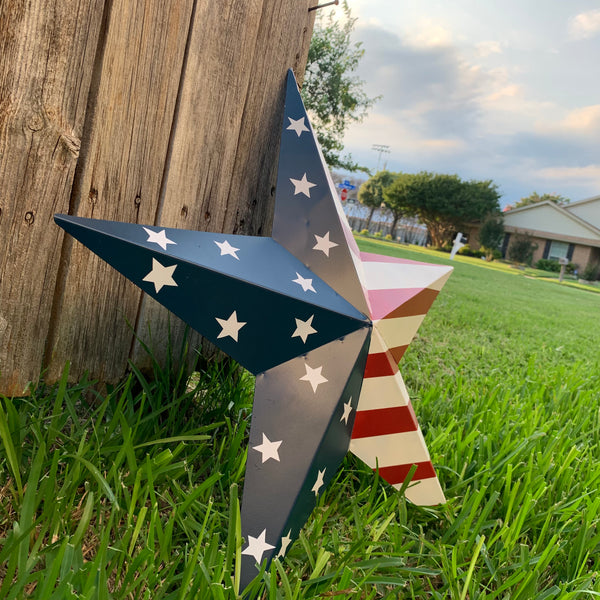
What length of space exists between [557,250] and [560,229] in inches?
69.6

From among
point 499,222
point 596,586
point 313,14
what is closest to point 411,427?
point 596,586

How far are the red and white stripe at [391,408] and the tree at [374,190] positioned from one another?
53.6 m

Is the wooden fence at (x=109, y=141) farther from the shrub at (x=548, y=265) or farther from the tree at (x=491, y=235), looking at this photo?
the tree at (x=491, y=235)

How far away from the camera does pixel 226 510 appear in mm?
1454

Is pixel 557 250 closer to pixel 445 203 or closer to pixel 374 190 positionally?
pixel 445 203

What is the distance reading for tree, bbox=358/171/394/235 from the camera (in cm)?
5484

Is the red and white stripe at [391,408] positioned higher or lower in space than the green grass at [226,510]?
higher

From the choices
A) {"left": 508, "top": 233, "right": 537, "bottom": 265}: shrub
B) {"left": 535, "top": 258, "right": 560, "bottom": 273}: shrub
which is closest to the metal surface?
{"left": 535, "top": 258, "right": 560, "bottom": 273}: shrub

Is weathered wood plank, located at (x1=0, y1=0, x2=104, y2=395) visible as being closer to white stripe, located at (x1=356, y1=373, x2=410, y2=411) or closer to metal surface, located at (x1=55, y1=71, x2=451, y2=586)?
metal surface, located at (x1=55, y1=71, x2=451, y2=586)

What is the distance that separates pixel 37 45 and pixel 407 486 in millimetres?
1677

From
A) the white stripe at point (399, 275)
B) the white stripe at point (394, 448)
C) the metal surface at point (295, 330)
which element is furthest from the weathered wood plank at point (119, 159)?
the white stripe at point (394, 448)

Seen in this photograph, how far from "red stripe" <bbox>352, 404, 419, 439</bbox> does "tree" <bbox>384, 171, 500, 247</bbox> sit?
4459 centimetres

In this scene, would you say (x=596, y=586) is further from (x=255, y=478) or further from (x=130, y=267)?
(x=130, y=267)

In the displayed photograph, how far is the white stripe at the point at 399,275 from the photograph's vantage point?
1648mm
